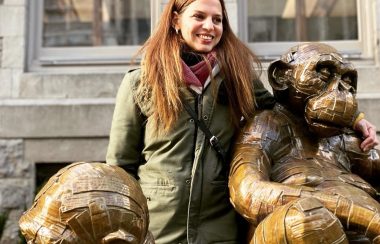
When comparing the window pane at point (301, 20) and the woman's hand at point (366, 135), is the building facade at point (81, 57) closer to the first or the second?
the window pane at point (301, 20)

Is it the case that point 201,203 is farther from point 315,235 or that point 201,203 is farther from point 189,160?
point 315,235

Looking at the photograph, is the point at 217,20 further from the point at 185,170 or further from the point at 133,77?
the point at 185,170

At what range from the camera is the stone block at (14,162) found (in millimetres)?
4645

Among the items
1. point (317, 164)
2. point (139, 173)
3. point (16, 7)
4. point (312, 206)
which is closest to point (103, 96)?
point (16, 7)

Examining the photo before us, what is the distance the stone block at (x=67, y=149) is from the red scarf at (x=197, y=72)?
8.61ft

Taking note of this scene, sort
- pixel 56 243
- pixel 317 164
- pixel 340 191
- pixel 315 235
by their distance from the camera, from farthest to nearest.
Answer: pixel 317 164 < pixel 340 191 < pixel 315 235 < pixel 56 243

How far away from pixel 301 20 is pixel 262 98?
3163 mm

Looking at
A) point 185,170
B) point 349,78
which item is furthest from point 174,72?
point 349,78

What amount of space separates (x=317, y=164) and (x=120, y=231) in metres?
0.95

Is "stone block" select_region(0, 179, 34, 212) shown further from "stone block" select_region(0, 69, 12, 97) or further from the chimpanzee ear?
the chimpanzee ear

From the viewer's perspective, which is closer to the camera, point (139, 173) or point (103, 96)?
point (139, 173)

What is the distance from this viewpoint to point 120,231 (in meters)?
1.34

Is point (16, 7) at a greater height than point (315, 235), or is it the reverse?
point (16, 7)

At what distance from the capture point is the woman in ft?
6.81
